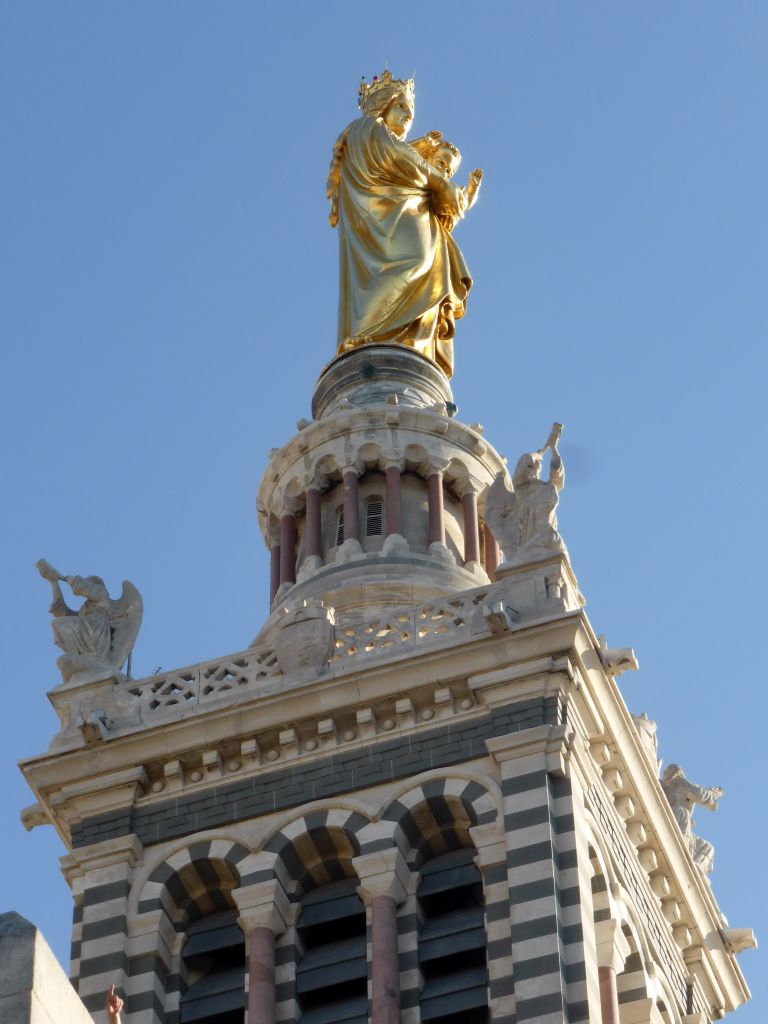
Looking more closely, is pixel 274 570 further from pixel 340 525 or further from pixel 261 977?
pixel 261 977

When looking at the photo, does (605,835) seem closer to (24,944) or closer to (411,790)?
(411,790)

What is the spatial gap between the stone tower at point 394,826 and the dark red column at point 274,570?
366 cm

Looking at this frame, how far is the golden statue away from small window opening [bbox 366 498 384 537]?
4.04 metres

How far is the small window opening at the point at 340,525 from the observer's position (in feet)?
129

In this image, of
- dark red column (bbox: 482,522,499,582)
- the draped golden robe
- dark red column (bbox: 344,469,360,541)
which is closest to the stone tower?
dark red column (bbox: 344,469,360,541)

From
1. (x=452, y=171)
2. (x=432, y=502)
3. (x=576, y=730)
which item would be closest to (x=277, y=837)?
(x=576, y=730)

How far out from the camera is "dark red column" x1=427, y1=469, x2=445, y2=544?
3866 centimetres

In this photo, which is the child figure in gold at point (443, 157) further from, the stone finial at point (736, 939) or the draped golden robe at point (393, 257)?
the stone finial at point (736, 939)

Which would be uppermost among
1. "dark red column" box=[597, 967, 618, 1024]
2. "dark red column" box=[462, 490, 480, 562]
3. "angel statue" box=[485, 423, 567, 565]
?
"dark red column" box=[462, 490, 480, 562]

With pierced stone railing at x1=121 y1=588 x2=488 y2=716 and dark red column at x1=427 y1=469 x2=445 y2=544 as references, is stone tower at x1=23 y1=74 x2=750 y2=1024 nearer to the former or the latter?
pierced stone railing at x1=121 y1=588 x2=488 y2=716

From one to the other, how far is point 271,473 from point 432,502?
296cm

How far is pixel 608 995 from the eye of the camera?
30.5 m

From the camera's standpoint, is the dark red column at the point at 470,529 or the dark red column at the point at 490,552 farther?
the dark red column at the point at 490,552

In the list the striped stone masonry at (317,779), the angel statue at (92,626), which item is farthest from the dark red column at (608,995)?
the angel statue at (92,626)
